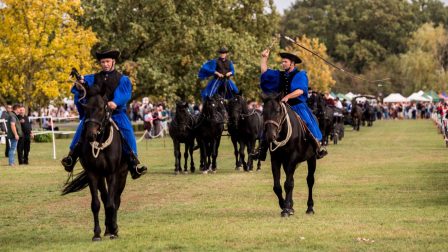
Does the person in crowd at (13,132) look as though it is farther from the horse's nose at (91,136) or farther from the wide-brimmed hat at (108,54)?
the horse's nose at (91,136)

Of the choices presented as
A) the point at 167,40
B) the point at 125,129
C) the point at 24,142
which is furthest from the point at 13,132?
the point at 167,40

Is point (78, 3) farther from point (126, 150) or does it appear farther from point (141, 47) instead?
point (126, 150)

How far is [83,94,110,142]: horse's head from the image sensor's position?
12945 millimetres

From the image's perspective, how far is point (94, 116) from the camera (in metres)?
13.0

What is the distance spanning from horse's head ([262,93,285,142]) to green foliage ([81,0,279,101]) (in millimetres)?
43958

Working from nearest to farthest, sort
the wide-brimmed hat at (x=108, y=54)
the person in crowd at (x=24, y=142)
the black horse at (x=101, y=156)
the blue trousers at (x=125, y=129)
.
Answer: the black horse at (x=101, y=156)
the wide-brimmed hat at (x=108, y=54)
the blue trousers at (x=125, y=129)
the person in crowd at (x=24, y=142)

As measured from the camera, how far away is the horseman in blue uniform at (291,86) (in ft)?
52.7

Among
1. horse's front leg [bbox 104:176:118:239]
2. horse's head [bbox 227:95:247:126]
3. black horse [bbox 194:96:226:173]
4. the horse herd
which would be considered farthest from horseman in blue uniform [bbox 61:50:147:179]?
horse's head [bbox 227:95:247:126]

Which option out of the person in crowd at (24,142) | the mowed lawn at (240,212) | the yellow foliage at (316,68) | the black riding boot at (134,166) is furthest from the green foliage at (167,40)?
the yellow foliage at (316,68)

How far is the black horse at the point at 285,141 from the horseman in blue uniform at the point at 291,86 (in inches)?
7.3

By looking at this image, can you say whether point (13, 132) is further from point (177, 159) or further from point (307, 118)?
point (307, 118)

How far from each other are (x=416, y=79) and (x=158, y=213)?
11528 centimetres

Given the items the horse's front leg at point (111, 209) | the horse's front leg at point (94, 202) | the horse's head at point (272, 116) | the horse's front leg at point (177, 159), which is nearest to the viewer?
the horse's front leg at point (94, 202)

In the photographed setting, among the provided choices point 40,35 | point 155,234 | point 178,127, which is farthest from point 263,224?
point 40,35
